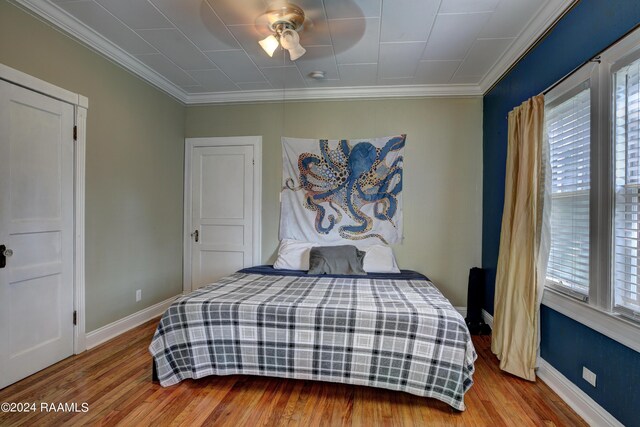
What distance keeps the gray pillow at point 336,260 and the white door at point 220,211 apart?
100 centimetres

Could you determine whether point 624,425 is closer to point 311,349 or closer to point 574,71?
point 311,349

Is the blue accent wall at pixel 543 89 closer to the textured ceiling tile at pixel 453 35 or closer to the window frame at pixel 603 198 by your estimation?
the window frame at pixel 603 198

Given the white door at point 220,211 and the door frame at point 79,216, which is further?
the white door at point 220,211

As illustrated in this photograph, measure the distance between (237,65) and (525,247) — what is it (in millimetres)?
3027

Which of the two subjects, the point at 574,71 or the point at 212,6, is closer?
the point at 574,71

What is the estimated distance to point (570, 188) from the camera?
2.01 m

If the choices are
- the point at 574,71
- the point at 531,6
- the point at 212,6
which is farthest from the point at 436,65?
the point at 212,6

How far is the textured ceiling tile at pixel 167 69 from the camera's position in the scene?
289 cm

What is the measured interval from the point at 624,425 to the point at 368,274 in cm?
196

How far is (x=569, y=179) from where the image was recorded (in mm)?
2018

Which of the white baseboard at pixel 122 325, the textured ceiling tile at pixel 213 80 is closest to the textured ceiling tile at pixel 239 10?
the textured ceiling tile at pixel 213 80

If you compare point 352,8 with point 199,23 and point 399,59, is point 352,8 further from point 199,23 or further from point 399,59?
point 199,23

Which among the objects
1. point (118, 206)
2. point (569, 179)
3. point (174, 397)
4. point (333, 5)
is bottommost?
point (174, 397)

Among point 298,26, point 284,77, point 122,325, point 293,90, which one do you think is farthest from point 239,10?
point 122,325
